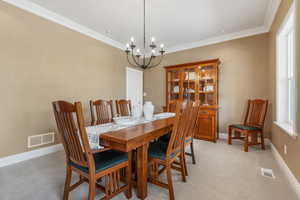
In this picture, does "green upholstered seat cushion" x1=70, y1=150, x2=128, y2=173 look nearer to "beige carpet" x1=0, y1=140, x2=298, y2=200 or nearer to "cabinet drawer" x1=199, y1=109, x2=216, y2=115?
"beige carpet" x1=0, y1=140, x2=298, y2=200

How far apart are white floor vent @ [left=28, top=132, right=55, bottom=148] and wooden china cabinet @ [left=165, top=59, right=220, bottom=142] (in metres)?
2.73

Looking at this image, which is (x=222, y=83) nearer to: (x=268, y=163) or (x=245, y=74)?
(x=245, y=74)

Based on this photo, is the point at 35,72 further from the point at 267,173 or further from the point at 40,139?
the point at 267,173

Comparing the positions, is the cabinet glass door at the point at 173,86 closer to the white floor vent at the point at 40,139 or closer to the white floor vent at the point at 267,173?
the white floor vent at the point at 267,173

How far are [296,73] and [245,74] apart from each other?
1.89 m

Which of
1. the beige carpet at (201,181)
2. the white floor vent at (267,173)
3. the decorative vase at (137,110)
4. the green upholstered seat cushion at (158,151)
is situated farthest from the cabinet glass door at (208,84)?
the green upholstered seat cushion at (158,151)

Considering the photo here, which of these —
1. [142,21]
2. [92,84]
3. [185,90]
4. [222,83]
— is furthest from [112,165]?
[222,83]

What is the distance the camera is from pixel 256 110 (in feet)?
10.7

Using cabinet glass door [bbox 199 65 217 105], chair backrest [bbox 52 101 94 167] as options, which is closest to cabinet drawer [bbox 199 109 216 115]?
cabinet glass door [bbox 199 65 217 105]

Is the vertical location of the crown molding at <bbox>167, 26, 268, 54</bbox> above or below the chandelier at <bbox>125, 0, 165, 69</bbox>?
above

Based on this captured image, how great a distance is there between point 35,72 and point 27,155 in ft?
4.84

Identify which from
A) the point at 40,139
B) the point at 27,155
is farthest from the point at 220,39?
the point at 27,155

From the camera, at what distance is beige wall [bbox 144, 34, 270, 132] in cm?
335

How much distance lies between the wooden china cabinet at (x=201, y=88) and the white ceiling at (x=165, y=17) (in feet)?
2.64
